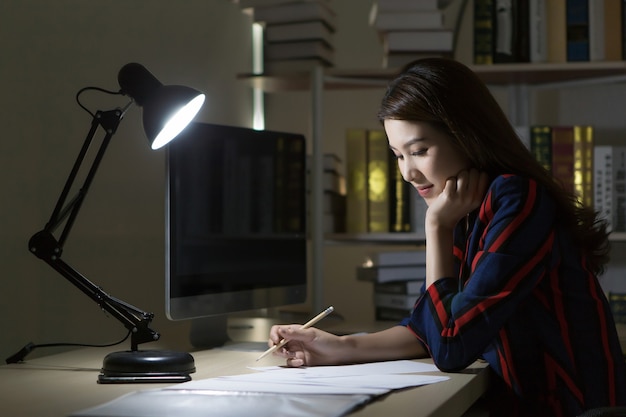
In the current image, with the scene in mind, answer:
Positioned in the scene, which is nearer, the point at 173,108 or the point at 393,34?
the point at 173,108

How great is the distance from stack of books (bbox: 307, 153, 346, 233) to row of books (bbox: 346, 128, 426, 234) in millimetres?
46

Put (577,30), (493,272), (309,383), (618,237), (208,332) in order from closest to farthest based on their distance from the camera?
(309,383)
(493,272)
(208,332)
(618,237)
(577,30)

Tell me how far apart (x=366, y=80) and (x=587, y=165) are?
69cm

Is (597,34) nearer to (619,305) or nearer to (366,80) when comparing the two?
(366,80)

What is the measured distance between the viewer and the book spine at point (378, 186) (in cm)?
278

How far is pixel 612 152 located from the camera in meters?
2.71

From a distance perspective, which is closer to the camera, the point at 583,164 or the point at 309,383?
the point at 309,383

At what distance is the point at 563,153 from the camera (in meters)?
2.71

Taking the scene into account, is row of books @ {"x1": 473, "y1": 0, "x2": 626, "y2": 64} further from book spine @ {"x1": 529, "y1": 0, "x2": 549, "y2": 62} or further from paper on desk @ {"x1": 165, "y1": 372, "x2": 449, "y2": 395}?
paper on desk @ {"x1": 165, "y1": 372, "x2": 449, "y2": 395}

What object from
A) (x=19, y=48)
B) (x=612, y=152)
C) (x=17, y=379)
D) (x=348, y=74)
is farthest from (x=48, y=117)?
(x=612, y=152)

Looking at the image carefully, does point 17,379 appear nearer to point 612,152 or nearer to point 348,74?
point 348,74

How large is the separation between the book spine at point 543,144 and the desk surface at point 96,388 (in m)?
1.24

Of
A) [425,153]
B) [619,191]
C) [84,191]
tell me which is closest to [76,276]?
[84,191]

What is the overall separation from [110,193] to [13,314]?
0.45 m
